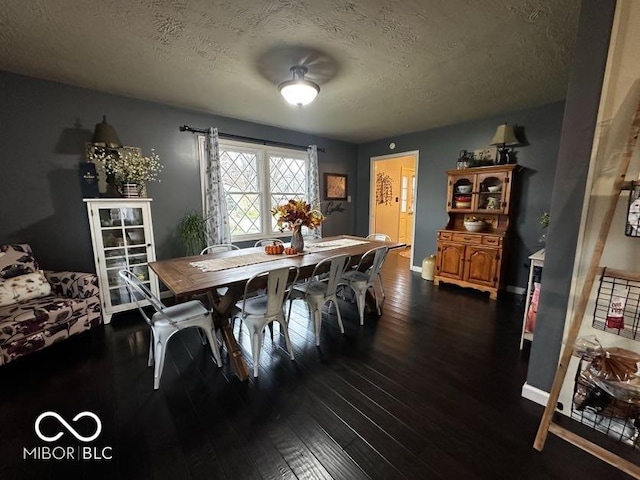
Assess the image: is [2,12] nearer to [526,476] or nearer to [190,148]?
[190,148]

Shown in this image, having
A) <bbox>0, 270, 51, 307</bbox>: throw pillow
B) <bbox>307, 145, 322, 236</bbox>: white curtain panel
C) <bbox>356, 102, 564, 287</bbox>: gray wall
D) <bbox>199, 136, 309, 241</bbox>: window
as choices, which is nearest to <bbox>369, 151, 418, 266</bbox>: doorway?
<bbox>356, 102, 564, 287</bbox>: gray wall

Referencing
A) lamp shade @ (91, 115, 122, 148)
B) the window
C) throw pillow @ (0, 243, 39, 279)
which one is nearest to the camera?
throw pillow @ (0, 243, 39, 279)

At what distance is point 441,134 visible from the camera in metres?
4.32

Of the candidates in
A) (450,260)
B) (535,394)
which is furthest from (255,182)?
(535,394)

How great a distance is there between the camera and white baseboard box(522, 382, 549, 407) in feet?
5.55

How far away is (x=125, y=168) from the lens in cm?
288

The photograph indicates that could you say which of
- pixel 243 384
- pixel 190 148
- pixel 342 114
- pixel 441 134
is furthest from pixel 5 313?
pixel 441 134

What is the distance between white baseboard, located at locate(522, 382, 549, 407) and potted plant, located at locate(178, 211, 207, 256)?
12.0 feet

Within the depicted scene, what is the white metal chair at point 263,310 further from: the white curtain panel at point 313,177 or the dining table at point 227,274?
the white curtain panel at point 313,177

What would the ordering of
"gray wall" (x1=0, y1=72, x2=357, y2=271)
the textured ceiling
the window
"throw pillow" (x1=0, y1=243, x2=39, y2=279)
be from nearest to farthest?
the textured ceiling
"throw pillow" (x1=0, y1=243, x2=39, y2=279)
"gray wall" (x1=0, y1=72, x2=357, y2=271)
the window

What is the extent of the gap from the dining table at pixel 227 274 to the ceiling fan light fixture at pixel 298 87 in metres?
1.46

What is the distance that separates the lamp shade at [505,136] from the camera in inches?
133

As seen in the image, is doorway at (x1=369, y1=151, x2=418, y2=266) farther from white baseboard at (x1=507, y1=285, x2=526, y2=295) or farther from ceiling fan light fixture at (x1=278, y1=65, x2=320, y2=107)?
ceiling fan light fixture at (x1=278, y1=65, x2=320, y2=107)
